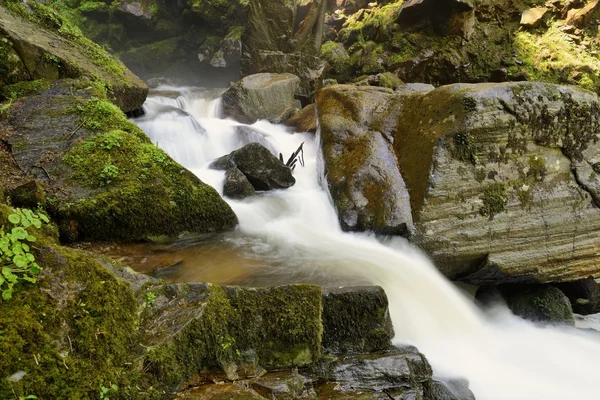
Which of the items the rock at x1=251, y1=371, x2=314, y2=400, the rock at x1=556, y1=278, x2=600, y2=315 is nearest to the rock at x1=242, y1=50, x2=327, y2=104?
A: the rock at x1=556, y1=278, x2=600, y2=315

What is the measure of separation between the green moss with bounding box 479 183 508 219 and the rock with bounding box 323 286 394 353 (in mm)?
2995

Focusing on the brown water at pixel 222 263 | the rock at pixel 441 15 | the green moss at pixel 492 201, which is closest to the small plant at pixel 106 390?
the brown water at pixel 222 263

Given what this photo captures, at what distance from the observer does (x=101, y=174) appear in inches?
179

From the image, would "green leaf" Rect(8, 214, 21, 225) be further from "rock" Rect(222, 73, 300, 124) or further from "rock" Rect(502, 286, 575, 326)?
"rock" Rect(222, 73, 300, 124)

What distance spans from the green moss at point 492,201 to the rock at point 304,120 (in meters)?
6.47

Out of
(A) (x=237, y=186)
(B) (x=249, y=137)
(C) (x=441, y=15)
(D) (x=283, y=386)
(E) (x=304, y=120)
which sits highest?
(C) (x=441, y=15)

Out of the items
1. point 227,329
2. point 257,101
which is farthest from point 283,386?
point 257,101

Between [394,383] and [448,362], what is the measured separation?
4.04 ft

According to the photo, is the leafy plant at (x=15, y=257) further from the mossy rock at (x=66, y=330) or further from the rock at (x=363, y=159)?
the rock at (x=363, y=159)

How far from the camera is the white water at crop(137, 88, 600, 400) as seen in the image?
4129mm

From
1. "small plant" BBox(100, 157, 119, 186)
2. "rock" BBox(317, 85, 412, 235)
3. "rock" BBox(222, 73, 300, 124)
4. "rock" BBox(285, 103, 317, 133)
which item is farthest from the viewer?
"rock" BBox(222, 73, 300, 124)

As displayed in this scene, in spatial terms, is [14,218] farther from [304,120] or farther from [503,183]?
[304,120]

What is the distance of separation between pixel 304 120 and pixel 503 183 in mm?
7601

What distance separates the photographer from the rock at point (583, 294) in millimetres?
6168
